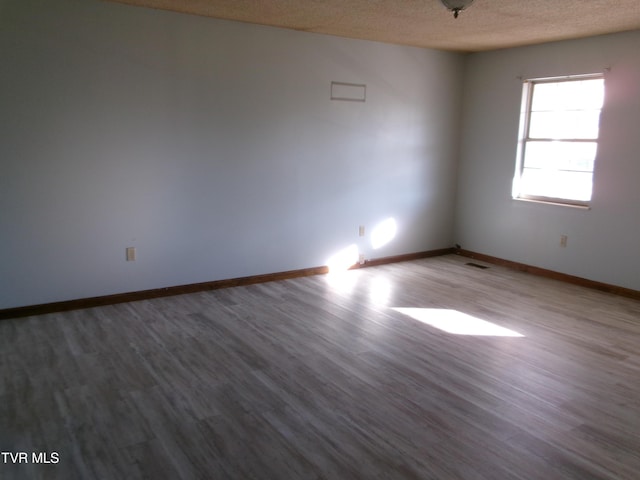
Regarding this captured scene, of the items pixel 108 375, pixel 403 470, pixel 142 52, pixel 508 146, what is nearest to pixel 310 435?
pixel 403 470

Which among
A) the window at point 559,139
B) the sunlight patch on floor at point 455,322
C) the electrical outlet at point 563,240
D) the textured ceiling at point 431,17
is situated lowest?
the sunlight patch on floor at point 455,322

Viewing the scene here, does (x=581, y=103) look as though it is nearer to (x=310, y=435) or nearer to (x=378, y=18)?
(x=378, y=18)

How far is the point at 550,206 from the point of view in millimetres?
5215

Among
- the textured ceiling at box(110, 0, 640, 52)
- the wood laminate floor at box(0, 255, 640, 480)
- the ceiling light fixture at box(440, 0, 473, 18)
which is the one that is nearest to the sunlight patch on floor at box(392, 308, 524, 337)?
the wood laminate floor at box(0, 255, 640, 480)

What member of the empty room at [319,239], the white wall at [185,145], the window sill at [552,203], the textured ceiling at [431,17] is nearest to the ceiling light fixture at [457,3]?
the empty room at [319,239]

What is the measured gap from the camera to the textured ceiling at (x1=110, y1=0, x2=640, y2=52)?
3.56 metres

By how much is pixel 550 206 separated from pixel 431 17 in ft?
7.94

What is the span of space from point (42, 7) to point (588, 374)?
4332 millimetres

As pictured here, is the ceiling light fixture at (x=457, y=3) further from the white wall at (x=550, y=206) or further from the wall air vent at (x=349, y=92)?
the white wall at (x=550, y=206)

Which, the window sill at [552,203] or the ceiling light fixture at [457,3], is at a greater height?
the ceiling light fixture at [457,3]

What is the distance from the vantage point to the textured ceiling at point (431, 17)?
356cm

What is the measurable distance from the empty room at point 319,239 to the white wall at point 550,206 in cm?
2

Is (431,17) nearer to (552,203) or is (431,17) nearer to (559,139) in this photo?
(559,139)

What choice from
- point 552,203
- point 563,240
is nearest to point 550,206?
point 552,203
